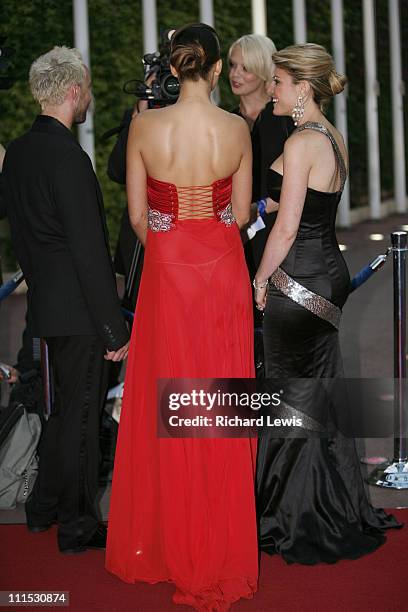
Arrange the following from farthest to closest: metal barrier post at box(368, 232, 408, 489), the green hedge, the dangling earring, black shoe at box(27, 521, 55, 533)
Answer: the green hedge < metal barrier post at box(368, 232, 408, 489) < black shoe at box(27, 521, 55, 533) < the dangling earring

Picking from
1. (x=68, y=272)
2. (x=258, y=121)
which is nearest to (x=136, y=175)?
(x=68, y=272)

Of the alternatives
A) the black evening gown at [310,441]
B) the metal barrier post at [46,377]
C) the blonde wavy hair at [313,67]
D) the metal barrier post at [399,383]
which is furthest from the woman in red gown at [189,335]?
the metal barrier post at [399,383]

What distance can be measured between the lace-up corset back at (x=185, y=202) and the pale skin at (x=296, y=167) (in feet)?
0.66

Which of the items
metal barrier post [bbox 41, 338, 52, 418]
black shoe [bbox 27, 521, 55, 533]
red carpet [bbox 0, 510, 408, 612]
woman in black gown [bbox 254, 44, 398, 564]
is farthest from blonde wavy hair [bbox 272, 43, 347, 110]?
black shoe [bbox 27, 521, 55, 533]

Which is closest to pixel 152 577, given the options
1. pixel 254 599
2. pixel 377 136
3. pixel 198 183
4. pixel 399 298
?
pixel 254 599

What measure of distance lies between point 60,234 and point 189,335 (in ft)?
1.93

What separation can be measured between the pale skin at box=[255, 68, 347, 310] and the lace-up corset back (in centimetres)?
20

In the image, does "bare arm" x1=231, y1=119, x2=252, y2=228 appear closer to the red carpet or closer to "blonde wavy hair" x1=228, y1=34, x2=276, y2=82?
the red carpet

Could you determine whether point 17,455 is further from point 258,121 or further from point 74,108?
point 258,121

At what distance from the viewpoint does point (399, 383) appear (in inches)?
194

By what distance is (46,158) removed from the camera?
12.9 ft

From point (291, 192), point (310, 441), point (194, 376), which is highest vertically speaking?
point (291, 192)

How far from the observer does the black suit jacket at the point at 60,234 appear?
389cm

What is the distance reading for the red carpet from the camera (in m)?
3.67
